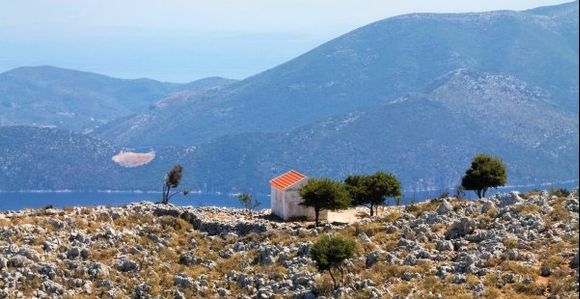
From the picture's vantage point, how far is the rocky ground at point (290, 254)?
140 ft

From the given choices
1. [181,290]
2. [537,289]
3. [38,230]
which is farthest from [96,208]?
[537,289]

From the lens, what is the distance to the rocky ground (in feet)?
140

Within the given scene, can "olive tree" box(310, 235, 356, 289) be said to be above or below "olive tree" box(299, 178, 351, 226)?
below

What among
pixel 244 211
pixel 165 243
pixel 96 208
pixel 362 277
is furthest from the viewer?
pixel 244 211

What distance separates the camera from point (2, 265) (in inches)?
1826

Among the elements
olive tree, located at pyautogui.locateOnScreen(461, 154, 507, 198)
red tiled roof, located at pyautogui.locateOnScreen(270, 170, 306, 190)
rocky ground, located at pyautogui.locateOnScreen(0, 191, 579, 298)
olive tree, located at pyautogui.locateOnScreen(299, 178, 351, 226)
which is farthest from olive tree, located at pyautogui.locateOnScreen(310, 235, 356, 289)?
olive tree, located at pyautogui.locateOnScreen(461, 154, 507, 198)

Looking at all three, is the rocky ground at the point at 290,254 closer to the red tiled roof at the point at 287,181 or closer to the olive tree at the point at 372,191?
the red tiled roof at the point at 287,181

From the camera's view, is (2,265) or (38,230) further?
(38,230)

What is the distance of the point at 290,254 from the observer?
166 ft

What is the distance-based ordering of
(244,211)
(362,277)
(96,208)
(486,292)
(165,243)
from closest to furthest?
1. (486,292)
2. (362,277)
3. (165,243)
4. (96,208)
5. (244,211)

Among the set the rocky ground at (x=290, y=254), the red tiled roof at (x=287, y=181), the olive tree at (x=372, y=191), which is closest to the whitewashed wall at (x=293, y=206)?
the red tiled roof at (x=287, y=181)

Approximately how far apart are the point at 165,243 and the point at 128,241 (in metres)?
2.36

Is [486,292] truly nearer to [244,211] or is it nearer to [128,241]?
[128,241]

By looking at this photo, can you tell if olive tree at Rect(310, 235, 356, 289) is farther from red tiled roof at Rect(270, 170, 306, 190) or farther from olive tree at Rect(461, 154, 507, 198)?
olive tree at Rect(461, 154, 507, 198)
